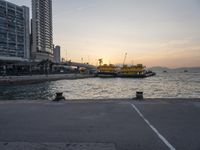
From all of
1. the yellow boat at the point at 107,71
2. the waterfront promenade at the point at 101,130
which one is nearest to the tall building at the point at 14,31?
the yellow boat at the point at 107,71

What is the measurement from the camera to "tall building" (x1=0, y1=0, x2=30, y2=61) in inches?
5640

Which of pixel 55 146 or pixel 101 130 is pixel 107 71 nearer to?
pixel 101 130

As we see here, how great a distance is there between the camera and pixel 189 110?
12.2 metres

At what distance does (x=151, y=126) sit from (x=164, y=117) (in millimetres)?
1869

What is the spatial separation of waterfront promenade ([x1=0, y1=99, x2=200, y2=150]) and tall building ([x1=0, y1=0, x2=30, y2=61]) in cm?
12752

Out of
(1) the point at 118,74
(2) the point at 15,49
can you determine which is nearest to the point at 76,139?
(1) the point at 118,74

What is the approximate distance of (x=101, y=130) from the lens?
823cm

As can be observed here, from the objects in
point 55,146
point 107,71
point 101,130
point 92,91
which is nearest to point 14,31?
point 107,71

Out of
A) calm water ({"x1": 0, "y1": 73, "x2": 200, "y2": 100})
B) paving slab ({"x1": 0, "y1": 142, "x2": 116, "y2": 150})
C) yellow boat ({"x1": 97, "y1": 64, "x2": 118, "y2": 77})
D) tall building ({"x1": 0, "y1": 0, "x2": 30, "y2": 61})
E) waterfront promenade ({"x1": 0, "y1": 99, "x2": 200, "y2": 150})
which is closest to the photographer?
paving slab ({"x1": 0, "y1": 142, "x2": 116, "y2": 150})

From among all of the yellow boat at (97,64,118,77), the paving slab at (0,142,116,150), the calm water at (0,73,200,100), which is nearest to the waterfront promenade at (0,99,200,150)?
the paving slab at (0,142,116,150)

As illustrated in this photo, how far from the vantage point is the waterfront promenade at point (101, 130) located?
6.61 metres

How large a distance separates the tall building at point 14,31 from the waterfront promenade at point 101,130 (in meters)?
128

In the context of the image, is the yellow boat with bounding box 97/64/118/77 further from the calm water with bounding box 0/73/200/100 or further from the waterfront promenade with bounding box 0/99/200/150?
the waterfront promenade with bounding box 0/99/200/150

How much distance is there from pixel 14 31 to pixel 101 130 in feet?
525
